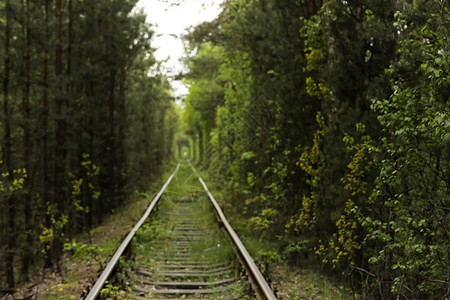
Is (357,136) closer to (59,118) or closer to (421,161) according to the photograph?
(421,161)

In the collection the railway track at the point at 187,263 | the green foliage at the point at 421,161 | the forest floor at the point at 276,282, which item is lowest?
the forest floor at the point at 276,282

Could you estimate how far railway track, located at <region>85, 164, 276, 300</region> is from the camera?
6.50 meters

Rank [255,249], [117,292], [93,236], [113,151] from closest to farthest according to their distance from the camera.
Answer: [117,292] → [255,249] → [93,236] → [113,151]

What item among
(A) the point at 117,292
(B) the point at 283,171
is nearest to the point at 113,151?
(B) the point at 283,171

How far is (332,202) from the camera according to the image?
288 inches

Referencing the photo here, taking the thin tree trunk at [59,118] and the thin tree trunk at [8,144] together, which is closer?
the thin tree trunk at [8,144]

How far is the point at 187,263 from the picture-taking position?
8.60 m

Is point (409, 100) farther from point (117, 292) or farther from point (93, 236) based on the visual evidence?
point (93, 236)

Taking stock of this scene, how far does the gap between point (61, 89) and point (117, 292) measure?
8819 millimetres

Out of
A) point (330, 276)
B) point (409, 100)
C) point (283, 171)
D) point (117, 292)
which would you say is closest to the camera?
point (409, 100)

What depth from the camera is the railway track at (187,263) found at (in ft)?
21.3

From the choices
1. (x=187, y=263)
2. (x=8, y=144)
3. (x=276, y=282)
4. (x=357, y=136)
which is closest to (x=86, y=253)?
(x=187, y=263)

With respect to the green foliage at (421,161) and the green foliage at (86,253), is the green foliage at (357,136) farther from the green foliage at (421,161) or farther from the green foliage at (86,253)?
the green foliage at (86,253)

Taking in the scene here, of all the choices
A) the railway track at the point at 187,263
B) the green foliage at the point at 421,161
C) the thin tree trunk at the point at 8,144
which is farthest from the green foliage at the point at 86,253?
the green foliage at the point at 421,161
